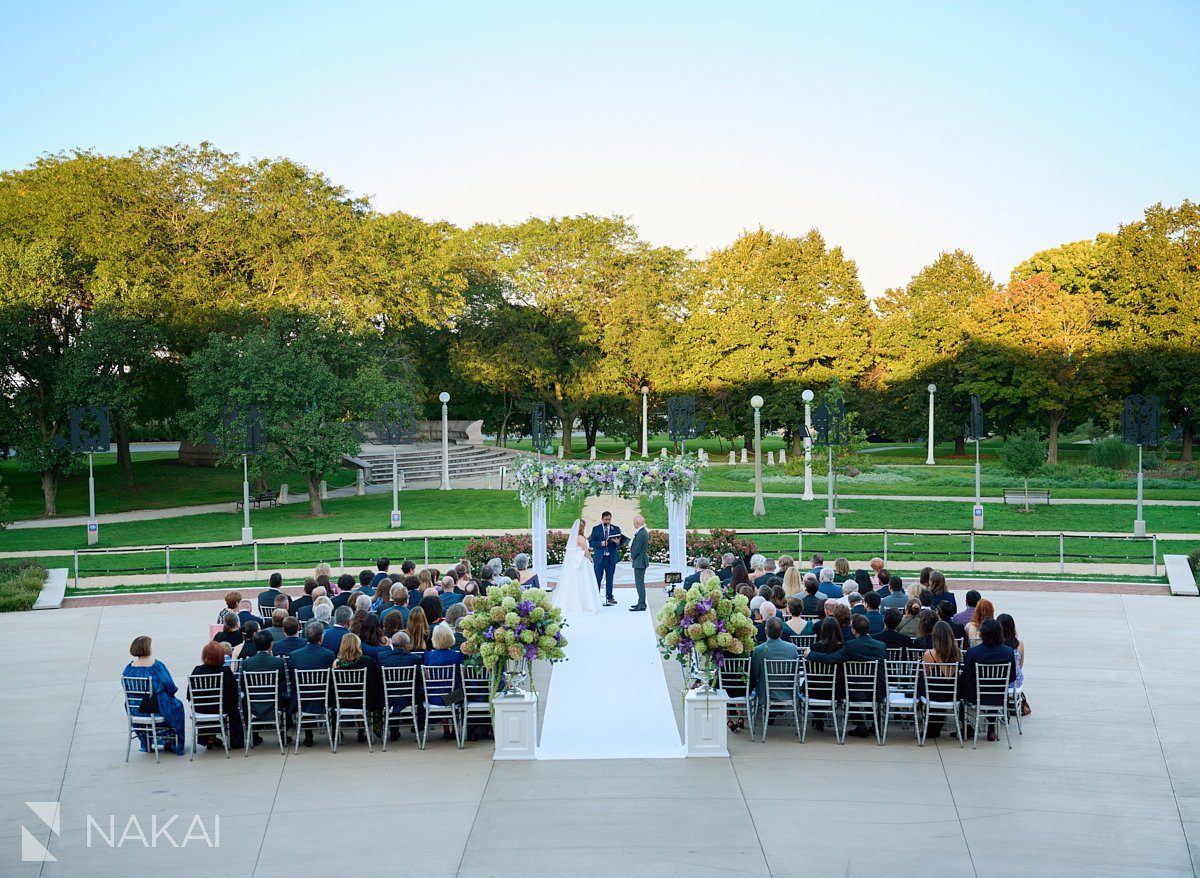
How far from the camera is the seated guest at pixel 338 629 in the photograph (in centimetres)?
1245

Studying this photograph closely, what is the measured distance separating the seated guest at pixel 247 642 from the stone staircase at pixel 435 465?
98.6ft

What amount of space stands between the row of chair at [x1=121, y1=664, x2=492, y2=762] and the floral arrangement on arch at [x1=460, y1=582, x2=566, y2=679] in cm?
53

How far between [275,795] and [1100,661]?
454 inches

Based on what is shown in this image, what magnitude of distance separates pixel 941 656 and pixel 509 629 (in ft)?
15.7

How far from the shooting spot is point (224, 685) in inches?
457

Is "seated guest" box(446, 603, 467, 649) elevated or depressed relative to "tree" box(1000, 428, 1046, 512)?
depressed

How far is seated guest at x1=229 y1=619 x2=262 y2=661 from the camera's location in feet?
39.1

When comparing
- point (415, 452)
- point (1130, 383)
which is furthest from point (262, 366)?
point (1130, 383)

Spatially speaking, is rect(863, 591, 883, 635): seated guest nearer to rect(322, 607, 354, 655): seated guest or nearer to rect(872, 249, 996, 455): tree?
rect(322, 607, 354, 655): seated guest

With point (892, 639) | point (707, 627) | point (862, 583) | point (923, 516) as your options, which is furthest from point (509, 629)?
point (923, 516)

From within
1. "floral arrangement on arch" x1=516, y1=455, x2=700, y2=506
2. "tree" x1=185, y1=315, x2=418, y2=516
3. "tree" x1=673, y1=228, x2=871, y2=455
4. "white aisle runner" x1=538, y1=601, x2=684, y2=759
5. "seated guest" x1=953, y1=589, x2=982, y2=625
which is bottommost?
"white aisle runner" x1=538, y1=601, x2=684, y2=759

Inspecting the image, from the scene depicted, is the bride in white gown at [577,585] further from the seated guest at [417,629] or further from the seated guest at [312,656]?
the seated guest at [312,656]

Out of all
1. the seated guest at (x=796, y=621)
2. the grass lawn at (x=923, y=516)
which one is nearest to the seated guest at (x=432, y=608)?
the seated guest at (x=796, y=621)

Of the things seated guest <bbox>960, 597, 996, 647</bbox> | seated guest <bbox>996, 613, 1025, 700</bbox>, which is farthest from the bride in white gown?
seated guest <bbox>996, 613, 1025, 700</bbox>
